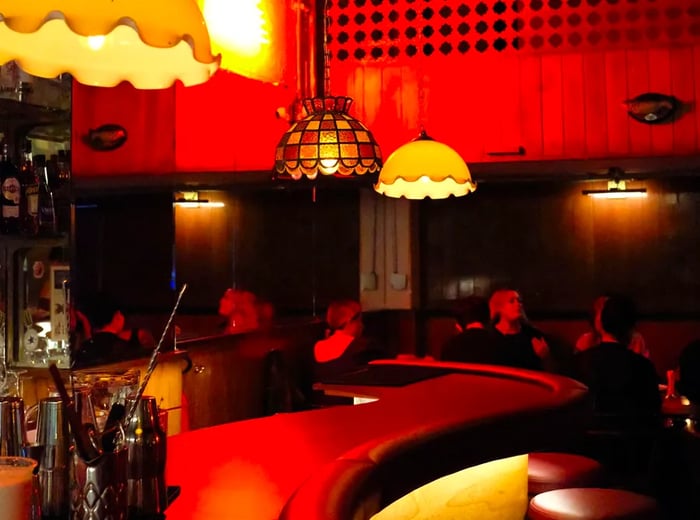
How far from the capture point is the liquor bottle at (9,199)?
12.0 ft

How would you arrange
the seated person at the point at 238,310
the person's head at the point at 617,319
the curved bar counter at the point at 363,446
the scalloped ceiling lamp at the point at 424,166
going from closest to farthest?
the curved bar counter at the point at 363,446
the scalloped ceiling lamp at the point at 424,166
the person's head at the point at 617,319
the seated person at the point at 238,310

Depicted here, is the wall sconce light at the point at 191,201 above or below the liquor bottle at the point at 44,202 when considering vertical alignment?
above

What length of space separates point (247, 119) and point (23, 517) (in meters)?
5.06

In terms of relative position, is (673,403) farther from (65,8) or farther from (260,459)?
(65,8)

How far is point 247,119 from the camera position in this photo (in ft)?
20.6

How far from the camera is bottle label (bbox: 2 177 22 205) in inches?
144

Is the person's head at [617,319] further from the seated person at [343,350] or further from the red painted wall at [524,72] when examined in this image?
the seated person at [343,350]

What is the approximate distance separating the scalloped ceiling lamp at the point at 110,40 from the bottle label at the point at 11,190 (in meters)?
1.59

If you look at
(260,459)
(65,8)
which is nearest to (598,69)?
(260,459)

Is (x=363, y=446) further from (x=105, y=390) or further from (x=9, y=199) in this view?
(x=9, y=199)

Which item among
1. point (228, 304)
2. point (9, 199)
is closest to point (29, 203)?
point (9, 199)

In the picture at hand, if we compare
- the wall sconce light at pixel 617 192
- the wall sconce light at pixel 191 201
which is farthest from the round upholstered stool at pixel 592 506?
the wall sconce light at pixel 191 201

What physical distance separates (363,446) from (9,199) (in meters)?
2.20

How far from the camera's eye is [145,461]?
178 centimetres
